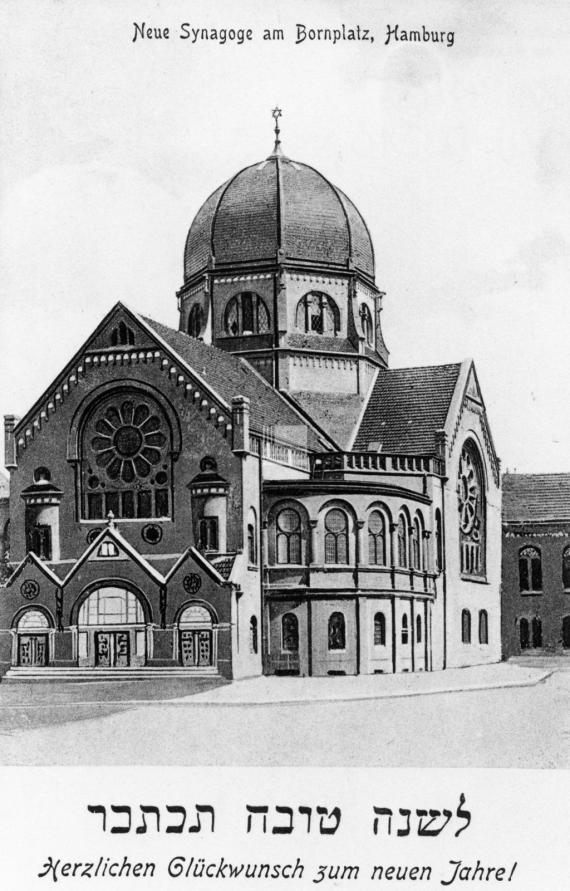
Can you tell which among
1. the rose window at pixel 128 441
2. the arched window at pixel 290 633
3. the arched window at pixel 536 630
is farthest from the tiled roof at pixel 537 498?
the rose window at pixel 128 441

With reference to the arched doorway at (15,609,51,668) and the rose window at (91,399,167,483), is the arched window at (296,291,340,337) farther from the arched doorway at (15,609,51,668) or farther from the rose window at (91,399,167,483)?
the arched doorway at (15,609,51,668)

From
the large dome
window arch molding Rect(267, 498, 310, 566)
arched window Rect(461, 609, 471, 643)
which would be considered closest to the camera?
window arch molding Rect(267, 498, 310, 566)

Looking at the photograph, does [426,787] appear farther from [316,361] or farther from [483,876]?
[316,361]

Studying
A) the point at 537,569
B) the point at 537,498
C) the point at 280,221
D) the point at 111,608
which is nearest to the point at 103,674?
the point at 111,608

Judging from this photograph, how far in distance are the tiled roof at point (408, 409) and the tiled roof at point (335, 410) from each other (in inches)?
20.8

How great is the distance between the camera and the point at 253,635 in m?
46.3

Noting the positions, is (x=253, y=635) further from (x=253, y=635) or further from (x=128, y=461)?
(x=128, y=461)

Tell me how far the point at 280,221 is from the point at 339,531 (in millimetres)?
17045

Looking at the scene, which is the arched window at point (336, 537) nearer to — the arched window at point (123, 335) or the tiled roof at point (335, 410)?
the tiled roof at point (335, 410)

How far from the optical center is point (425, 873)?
1980cm

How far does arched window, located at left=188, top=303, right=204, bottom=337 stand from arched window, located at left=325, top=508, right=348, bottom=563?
14959mm

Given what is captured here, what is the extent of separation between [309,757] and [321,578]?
2214cm

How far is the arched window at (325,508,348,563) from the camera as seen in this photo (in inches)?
1912

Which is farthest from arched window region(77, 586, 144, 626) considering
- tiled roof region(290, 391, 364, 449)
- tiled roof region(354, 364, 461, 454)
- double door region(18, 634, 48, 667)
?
tiled roof region(354, 364, 461, 454)
